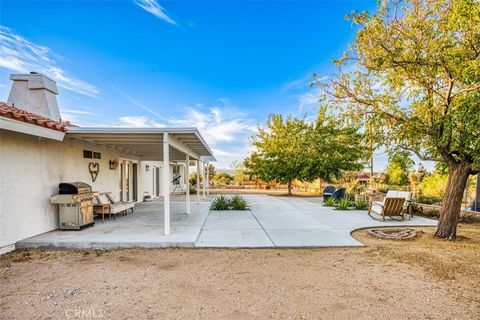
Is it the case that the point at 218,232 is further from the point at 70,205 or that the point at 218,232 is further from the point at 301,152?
the point at 301,152

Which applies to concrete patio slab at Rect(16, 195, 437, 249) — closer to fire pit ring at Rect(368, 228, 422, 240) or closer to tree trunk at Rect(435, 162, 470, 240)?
fire pit ring at Rect(368, 228, 422, 240)

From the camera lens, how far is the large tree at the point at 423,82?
5.09 metres

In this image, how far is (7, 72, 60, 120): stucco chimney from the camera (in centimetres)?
Result: 820

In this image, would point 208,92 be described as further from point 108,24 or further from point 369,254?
point 369,254

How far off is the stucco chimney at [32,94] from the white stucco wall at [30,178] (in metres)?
1.86

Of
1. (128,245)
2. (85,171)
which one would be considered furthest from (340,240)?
(85,171)

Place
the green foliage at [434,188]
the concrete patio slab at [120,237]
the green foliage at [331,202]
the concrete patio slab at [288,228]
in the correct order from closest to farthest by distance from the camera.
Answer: the concrete patio slab at [120,237], the concrete patio slab at [288,228], the green foliage at [434,188], the green foliage at [331,202]

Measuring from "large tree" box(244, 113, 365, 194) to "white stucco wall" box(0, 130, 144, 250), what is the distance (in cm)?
1263

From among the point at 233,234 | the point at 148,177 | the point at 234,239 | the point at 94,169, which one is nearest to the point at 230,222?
the point at 233,234

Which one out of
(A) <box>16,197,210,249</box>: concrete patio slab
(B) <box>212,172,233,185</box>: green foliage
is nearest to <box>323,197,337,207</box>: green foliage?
(A) <box>16,197,210,249</box>: concrete patio slab

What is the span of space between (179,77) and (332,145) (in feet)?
34.6

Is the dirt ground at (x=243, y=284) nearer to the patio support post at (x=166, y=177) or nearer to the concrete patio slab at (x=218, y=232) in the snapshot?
the concrete patio slab at (x=218, y=232)

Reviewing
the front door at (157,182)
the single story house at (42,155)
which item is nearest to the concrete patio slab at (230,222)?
the single story house at (42,155)

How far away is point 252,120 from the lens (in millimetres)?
20062
